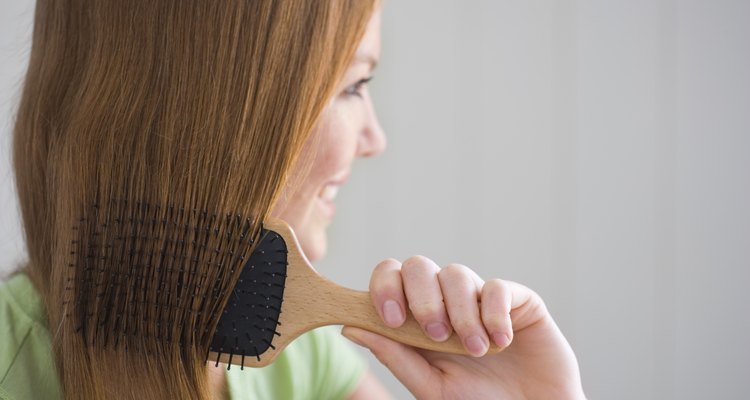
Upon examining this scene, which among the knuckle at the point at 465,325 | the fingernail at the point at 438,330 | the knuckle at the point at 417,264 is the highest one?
the knuckle at the point at 417,264

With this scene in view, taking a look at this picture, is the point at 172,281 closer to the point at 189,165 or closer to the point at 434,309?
the point at 189,165

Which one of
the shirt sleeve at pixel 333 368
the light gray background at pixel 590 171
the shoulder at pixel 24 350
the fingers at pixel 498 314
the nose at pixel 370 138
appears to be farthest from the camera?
the light gray background at pixel 590 171

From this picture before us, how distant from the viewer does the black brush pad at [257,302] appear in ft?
2.17

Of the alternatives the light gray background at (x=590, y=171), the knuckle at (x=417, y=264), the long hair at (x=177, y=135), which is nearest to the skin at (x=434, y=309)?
the knuckle at (x=417, y=264)

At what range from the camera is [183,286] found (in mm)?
671

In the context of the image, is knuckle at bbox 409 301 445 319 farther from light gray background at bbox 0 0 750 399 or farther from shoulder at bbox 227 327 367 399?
light gray background at bbox 0 0 750 399

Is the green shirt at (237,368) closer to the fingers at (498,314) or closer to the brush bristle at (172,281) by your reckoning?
the brush bristle at (172,281)

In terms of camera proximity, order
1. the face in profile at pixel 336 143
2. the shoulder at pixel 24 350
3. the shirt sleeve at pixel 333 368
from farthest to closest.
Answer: the shirt sleeve at pixel 333 368
the face in profile at pixel 336 143
the shoulder at pixel 24 350

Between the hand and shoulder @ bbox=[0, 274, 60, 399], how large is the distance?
13.1 inches

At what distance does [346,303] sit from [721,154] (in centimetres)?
100

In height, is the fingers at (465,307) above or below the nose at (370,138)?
below

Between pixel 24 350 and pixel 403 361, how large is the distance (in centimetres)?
39

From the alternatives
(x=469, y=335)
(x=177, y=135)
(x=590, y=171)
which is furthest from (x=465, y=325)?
(x=590, y=171)

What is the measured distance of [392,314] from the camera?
63 centimetres
